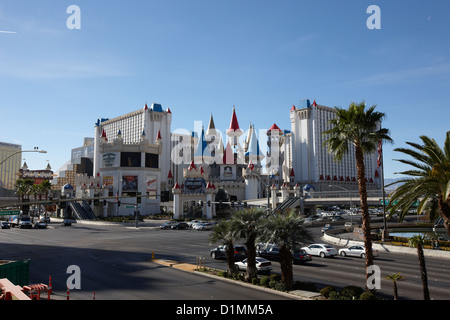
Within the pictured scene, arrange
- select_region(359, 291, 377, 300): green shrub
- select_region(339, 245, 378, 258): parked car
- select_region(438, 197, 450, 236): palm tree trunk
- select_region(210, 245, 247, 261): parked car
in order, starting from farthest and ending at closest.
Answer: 1. select_region(339, 245, 378, 258): parked car
2. select_region(210, 245, 247, 261): parked car
3. select_region(438, 197, 450, 236): palm tree trunk
4. select_region(359, 291, 377, 300): green shrub

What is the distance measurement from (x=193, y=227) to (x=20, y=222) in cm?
3074

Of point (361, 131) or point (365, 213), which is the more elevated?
point (361, 131)

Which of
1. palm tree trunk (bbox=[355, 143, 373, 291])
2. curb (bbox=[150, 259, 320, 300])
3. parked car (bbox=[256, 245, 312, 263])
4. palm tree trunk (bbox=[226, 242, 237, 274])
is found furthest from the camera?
parked car (bbox=[256, 245, 312, 263])

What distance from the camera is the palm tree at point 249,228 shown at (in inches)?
734

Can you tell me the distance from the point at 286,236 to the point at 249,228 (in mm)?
2752

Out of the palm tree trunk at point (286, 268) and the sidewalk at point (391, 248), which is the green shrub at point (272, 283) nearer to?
the palm tree trunk at point (286, 268)

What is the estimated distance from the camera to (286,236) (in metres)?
16.4

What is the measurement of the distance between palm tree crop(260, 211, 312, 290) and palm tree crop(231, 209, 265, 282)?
1.76m

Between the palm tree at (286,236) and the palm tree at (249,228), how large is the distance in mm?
1764

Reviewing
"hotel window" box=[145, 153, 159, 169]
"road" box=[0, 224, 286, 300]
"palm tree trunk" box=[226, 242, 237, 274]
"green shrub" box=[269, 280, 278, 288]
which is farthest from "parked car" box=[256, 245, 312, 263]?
"hotel window" box=[145, 153, 159, 169]

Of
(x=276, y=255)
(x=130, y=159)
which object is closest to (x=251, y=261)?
(x=276, y=255)

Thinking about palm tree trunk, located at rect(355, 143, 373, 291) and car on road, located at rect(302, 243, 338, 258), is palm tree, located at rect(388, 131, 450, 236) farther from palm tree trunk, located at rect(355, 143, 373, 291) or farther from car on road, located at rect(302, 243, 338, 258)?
car on road, located at rect(302, 243, 338, 258)

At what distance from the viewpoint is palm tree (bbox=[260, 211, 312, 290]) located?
16.3 meters

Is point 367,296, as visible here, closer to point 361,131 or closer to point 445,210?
point 445,210
